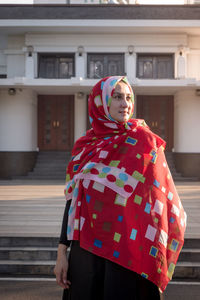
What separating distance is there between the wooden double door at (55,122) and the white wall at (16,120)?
0.95 metres

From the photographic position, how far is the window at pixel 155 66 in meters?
12.8

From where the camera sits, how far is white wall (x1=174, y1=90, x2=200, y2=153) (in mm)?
12297

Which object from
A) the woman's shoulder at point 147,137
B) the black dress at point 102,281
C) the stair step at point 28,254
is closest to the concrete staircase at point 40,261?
the stair step at point 28,254

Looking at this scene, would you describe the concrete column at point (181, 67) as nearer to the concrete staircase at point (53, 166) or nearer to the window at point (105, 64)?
the window at point (105, 64)

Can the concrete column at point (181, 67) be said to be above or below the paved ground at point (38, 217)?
above

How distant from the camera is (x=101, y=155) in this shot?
1790 mm

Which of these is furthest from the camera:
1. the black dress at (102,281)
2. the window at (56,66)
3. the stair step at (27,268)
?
the window at (56,66)

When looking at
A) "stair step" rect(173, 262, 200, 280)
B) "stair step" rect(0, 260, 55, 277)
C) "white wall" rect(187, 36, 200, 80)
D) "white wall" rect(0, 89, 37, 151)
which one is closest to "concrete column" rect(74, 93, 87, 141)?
"white wall" rect(0, 89, 37, 151)

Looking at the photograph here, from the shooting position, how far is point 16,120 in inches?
489

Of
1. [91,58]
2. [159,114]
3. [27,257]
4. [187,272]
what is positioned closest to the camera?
[187,272]

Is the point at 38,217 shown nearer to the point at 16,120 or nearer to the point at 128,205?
the point at 128,205

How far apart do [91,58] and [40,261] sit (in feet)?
31.9

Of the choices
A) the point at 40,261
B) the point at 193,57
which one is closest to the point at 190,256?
the point at 40,261

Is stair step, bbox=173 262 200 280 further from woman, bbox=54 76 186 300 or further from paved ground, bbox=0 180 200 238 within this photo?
woman, bbox=54 76 186 300
